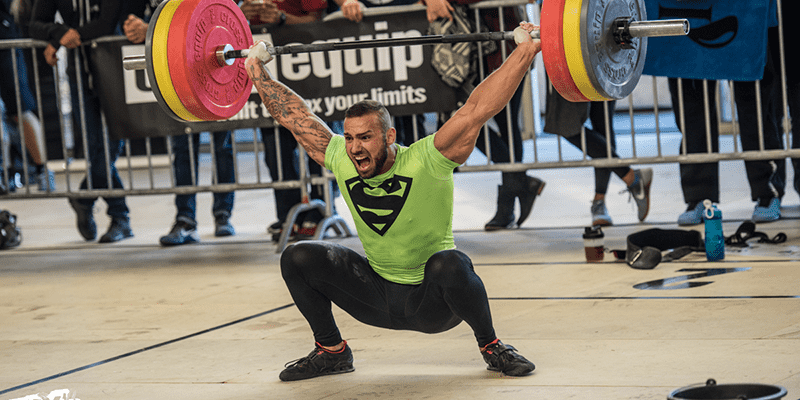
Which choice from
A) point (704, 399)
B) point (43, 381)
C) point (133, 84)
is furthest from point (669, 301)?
point (133, 84)

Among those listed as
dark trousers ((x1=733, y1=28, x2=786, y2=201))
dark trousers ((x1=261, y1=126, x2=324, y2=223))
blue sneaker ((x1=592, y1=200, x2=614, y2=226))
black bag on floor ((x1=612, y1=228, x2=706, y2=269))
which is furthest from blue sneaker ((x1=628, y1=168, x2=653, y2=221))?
dark trousers ((x1=261, y1=126, x2=324, y2=223))

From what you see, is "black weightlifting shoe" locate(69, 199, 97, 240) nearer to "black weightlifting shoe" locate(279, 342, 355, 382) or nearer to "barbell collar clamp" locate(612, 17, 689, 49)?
"black weightlifting shoe" locate(279, 342, 355, 382)

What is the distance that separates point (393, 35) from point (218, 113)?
82.8 inches

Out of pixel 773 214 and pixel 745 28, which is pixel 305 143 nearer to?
pixel 745 28

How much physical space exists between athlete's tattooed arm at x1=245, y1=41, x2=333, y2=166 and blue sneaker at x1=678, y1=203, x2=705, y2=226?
3034mm

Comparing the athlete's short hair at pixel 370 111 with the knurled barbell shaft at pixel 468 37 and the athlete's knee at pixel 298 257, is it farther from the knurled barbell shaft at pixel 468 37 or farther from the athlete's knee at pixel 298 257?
the athlete's knee at pixel 298 257

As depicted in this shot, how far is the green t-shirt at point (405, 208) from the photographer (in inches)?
117

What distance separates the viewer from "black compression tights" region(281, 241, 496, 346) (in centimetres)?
293

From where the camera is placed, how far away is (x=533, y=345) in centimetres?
323

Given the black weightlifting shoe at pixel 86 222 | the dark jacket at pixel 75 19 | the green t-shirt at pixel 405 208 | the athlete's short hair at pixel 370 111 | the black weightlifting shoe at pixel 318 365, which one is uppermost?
the dark jacket at pixel 75 19

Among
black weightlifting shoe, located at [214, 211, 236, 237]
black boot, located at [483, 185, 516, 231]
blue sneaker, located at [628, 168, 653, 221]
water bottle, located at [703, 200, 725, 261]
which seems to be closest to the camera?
water bottle, located at [703, 200, 725, 261]

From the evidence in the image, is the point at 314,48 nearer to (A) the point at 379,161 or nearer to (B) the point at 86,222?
(A) the point at 379,161

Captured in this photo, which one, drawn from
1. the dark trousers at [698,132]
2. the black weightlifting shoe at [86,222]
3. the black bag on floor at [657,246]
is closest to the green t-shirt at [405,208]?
the black bag on floor at [657,246]

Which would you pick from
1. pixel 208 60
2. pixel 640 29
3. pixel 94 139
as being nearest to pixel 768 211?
pixel 640 29
